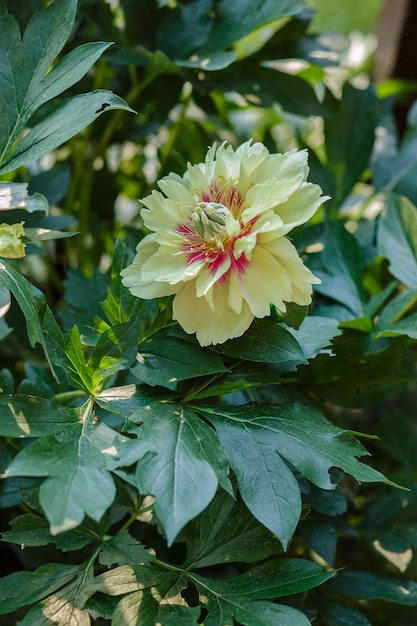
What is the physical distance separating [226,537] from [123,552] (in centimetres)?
7

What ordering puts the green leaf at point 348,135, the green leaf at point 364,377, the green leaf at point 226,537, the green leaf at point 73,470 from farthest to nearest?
the green leaf at point 348,135
the green leaf at point 364,377
the green leaf at point 226,537
the green leaf at point 73,470

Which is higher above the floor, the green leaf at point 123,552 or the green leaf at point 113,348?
the green leaf at point 113,348

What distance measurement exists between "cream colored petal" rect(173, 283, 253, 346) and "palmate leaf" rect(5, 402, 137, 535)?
3.2 inches

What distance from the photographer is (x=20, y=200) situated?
46 centimetres

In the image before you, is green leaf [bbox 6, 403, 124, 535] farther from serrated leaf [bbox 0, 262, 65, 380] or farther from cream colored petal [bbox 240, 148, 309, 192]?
cream colored petal [bbox 240, 148, 309, 192]

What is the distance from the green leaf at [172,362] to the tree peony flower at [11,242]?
0.34ft

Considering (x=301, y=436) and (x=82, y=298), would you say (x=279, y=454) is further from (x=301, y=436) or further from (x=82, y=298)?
(x=82, y=298)

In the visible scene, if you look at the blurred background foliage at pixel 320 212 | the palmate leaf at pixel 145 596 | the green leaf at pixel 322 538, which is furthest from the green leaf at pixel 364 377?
the palmate leaf at pixel 145 596

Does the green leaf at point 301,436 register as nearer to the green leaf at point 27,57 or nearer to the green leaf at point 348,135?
the green leaf at point 27,57

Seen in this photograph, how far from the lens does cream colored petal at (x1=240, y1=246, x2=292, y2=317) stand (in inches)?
16.6

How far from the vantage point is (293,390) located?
562 millimetres

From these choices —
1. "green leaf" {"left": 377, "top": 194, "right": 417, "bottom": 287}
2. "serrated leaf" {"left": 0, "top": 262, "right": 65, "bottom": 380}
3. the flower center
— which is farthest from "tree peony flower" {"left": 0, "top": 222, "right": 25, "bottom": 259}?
"green leaf" {"left": 377, "top": 194, "right": 417, "bottom": 287}

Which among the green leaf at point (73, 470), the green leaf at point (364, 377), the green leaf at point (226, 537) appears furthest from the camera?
the green leaf at point (364, 377)

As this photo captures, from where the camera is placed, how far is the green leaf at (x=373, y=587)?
1.83 ft
